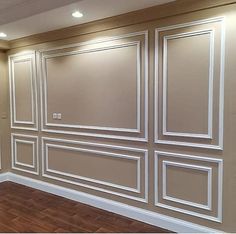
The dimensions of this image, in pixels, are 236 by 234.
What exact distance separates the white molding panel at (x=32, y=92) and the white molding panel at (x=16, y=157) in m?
0.17

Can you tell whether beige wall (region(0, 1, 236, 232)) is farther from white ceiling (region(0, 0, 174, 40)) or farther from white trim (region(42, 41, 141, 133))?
white ceiling (region(0, 0, 174, 40))

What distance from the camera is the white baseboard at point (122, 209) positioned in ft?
8.63

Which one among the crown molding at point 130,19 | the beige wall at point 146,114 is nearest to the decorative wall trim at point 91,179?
the beige wall at point 146,114

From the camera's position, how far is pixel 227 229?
2424 mm

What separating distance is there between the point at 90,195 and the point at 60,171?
67 centimetres

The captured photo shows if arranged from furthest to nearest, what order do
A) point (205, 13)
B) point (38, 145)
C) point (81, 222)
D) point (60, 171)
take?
point (38, 145), point (60, 171), point (81, 222), point (205, 13)

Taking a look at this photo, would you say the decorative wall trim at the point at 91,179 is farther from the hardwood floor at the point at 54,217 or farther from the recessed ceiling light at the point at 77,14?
the recessed ceiling light at the point at 77,14

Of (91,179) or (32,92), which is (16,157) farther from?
(91,179)

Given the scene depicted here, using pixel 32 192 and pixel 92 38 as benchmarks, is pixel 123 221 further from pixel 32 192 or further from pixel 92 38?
pixel 92 38

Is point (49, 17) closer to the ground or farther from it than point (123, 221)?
farther from it

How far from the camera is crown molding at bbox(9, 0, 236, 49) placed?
2434mm

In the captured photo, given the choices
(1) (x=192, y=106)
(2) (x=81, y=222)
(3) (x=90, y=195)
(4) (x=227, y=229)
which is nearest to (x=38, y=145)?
(3) (x=90, y=195)

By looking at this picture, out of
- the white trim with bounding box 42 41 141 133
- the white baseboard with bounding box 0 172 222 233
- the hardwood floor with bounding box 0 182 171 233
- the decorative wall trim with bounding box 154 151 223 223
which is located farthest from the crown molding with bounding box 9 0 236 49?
the hardwood floor with bounding box 0 182 171 233

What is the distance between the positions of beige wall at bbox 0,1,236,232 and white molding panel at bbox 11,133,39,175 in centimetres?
10
